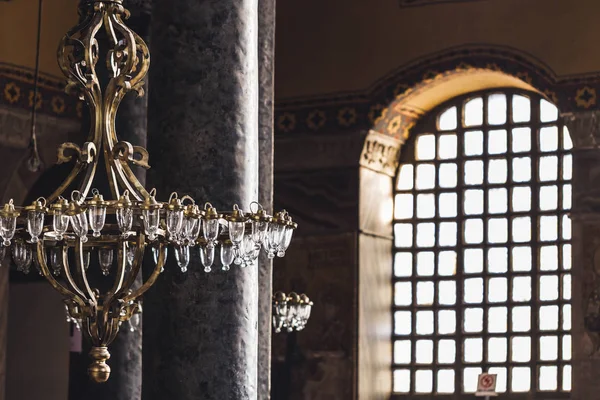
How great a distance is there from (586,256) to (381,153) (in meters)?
2.26

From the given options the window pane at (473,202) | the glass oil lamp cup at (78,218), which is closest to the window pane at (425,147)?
the window pane at (473,202)

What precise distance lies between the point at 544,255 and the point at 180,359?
7504 mm

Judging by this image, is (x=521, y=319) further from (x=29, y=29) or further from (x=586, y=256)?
(x=29, y=29)

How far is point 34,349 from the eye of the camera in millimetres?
14539

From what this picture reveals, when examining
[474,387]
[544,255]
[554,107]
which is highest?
[554,107]

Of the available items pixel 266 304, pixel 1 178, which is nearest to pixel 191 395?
pixel 266 304

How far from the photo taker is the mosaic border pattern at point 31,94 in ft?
44.5

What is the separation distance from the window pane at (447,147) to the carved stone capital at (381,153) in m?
0.37

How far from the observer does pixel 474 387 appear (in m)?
13.8

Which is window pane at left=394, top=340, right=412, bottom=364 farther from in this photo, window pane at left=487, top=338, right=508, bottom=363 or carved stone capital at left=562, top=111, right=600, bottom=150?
carved stone capital at left=562, top=111, right=600, bottom=150

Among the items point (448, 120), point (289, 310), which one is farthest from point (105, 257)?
point (448, 120)

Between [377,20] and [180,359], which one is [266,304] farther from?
[377,20]

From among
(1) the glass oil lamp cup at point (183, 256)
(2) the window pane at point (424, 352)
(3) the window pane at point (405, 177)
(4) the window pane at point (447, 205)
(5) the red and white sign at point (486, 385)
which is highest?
(3) the window pane at point (405, 177)

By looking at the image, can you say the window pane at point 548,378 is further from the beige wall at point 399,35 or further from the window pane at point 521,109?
the beige wall at point 399,35
